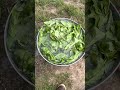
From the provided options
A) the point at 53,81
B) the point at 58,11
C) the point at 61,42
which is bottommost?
the point at 53,81

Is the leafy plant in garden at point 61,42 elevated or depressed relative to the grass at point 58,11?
depressed

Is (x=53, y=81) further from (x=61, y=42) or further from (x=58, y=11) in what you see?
(x=58, y=11)

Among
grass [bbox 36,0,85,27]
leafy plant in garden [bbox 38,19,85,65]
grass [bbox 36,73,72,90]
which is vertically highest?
grass [bbox 36,0,85,27]

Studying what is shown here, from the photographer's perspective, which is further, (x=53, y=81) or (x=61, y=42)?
(x=53, y=81)

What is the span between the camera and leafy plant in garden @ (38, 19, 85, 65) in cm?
294

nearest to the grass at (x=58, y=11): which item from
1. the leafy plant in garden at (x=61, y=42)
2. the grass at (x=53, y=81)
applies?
the leafy plant in garden at (x=61, y=42)

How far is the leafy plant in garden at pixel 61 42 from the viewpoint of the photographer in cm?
294

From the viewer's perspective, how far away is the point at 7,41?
10.2ft

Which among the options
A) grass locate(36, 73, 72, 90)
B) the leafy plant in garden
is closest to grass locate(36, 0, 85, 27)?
the leafy plant in garden

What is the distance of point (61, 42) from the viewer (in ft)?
9.66

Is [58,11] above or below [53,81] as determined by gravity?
above

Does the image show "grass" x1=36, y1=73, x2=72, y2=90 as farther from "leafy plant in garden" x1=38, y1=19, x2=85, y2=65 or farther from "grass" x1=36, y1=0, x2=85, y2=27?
"grass" x1=36, y1=0, x2=85, y2=27

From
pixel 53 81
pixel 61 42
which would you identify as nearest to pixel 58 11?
pixel 61 42

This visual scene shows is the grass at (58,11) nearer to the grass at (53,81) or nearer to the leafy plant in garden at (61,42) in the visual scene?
the leafy plant in garden at (61,42)
